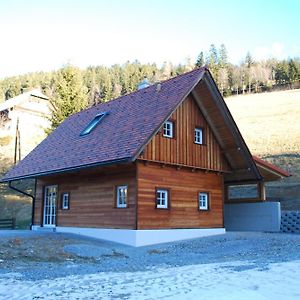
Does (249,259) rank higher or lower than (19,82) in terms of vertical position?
lower

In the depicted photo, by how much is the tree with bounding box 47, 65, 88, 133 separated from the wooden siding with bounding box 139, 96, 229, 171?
17106 millimetres

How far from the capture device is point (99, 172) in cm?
1683

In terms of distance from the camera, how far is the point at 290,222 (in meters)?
19.5

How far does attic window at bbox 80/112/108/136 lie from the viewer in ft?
62.0

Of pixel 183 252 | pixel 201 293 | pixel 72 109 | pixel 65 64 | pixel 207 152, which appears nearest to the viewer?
pixel 201 293

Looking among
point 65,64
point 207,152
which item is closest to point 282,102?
point 65,64

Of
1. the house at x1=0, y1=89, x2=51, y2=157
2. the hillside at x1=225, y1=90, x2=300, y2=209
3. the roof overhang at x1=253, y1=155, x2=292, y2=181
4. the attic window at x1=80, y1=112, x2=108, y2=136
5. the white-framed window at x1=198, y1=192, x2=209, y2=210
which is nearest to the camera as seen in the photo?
the white-framed window at x1=198, y1=192, x2=209, y2=210

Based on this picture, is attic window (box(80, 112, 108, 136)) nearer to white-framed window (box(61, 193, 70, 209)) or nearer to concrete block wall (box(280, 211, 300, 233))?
white-framed window (box(61, 193, 70, 209))

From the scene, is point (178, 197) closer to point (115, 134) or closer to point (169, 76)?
point (115, 134)

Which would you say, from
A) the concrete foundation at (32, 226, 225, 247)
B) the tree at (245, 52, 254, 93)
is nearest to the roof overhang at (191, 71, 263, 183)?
the concrete foundation at (32, 226, 225, 247)

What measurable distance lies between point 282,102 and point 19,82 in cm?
5797

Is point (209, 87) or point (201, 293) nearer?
point (201, 293)

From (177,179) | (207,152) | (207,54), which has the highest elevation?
(207,54)

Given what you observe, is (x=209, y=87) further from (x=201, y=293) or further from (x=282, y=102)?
(x=282, y=102)
